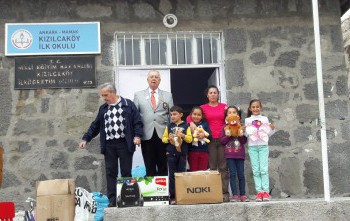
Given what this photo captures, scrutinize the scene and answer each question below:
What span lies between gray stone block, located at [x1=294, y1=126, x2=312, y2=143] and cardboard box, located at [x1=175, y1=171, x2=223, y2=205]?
2579 mm

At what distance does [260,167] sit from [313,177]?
180 cm

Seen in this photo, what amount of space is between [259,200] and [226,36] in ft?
9.72

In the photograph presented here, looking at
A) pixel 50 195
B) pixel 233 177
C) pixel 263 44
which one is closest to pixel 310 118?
pixel 263 44

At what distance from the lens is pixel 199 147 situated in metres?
6.64

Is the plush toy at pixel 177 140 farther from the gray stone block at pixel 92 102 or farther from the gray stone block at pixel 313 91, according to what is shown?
the gray stone block at pixel 313 91

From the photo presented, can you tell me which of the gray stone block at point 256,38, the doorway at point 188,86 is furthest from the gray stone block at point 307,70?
the doorway at point 188,86

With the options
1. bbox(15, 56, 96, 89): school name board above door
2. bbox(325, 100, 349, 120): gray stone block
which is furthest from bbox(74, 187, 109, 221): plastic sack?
bbox(325, 100, 349, 120): gray stone block

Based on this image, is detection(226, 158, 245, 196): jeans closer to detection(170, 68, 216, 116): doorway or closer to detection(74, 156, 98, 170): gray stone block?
detection(74, 156, 98, 170): gray stone block

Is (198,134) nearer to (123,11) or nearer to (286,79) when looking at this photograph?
(286,79)

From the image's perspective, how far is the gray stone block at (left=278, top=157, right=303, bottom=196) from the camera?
7.97 metres

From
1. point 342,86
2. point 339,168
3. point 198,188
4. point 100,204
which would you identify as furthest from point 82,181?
point 342,86

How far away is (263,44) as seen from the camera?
832 cm

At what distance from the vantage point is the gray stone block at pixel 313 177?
800 cm

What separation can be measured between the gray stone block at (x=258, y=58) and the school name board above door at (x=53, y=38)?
233 centimetres
